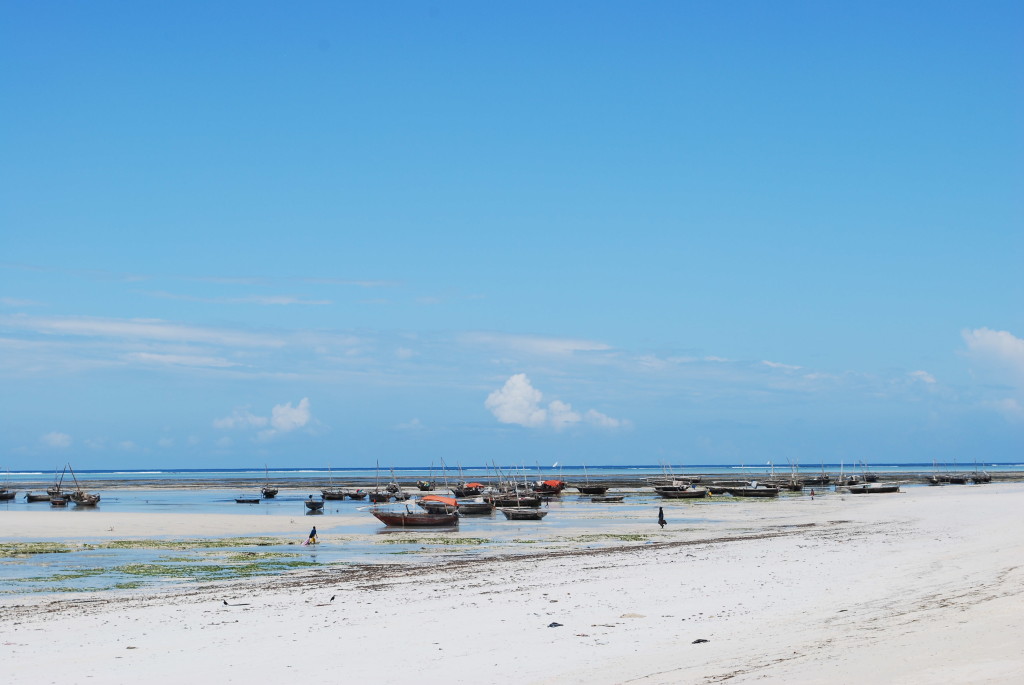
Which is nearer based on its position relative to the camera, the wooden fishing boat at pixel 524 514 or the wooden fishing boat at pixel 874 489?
the wooden fishing boat at pixel 524 514

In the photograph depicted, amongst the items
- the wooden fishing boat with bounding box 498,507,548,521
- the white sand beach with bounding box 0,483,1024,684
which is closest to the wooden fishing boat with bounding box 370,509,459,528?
the wooden fishing boat with bounding box 498,507,548,521

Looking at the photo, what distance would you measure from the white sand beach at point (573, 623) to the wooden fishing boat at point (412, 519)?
1760cm

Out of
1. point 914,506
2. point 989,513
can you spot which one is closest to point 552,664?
point 989,513

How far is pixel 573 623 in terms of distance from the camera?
1595 centimetres

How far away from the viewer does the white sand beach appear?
11.9 metres

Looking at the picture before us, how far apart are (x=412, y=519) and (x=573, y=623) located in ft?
100

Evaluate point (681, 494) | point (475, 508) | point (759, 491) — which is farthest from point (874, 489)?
point (475, 508)

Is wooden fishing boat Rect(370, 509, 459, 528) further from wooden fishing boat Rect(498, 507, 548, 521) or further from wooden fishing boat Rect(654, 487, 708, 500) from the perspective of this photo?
wooden fishing boat Rect(654, 487, 708, 500)

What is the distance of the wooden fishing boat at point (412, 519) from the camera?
4562cm

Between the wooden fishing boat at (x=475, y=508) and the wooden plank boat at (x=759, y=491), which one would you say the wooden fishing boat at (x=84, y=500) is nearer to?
the wooden fishing boat at (x=475, y=508)

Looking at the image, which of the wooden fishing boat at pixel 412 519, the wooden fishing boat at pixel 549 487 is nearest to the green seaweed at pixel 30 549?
the wooden fishing boat at pixel 412 519

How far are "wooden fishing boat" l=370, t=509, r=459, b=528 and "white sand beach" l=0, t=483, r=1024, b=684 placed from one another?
57.8ft

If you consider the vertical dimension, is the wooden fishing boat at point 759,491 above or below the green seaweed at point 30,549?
below

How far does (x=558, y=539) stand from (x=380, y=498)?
130 feet
